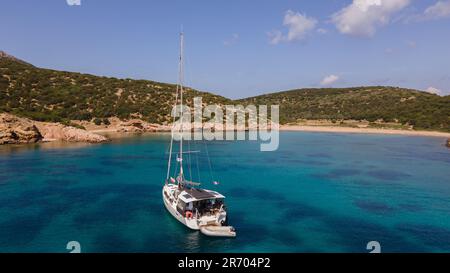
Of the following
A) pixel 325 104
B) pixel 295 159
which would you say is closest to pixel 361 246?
pixel 295 159

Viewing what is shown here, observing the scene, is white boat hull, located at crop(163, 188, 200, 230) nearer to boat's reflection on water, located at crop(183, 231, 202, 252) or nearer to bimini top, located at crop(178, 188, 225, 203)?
boat's reflection on water, located at crop(183, 231, 202, 252)

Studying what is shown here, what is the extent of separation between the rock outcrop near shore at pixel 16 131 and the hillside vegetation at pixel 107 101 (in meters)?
11.7

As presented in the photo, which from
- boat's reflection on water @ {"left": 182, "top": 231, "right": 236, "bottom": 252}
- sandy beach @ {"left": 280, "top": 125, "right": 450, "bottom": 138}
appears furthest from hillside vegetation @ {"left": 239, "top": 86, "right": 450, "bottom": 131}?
boat's reflection on water @ {"left": 182, "top": 231, "right": 236, "bottom": 252}

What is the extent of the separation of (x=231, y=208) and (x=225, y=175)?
14.7 metres

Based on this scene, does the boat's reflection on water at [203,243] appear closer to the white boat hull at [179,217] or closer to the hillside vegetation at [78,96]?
the white boat hull at [179,217]

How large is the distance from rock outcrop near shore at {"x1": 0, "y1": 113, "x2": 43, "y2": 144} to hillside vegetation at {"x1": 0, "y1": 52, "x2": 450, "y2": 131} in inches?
462

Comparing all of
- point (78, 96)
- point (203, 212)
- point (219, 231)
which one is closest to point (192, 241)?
point (219, 231)

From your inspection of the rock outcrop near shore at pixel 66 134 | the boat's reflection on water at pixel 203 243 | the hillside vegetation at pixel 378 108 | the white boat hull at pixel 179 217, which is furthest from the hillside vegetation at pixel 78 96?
the boat's reflection on water at pixel 203 243

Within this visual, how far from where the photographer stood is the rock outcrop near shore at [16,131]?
70500 mm

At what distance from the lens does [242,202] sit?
34375 mm

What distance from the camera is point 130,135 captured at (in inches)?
3661
